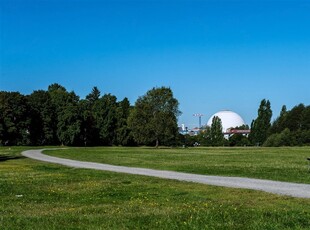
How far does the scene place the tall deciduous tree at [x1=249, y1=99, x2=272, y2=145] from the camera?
451 ft

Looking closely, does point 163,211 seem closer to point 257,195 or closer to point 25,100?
point 257,195

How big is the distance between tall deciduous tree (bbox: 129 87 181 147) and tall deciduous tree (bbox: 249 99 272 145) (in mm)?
55794

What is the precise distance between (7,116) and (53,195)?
89.2m

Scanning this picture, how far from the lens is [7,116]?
9956 cm

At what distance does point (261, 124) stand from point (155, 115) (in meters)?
61.0

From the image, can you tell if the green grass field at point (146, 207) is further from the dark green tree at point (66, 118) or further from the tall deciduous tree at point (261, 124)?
the tall deciduous tree at point (261, 124)

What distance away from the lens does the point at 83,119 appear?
A: 11162 cm

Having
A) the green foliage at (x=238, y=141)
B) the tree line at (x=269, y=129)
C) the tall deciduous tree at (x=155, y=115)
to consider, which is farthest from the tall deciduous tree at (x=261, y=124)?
the tall deciduous tree at (x=155, y=115)

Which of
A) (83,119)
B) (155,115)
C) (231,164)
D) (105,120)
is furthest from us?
(105,120)

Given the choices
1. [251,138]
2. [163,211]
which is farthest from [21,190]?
[251,138]

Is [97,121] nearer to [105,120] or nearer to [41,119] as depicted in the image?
[105,120]

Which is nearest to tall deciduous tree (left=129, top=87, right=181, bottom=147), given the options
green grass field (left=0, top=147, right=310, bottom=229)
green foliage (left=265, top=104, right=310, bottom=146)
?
green foliage (left=265, top=104, right=310, bottom=146)

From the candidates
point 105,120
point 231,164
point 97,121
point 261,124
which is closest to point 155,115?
point 105,120

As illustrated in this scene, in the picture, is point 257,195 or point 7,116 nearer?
point 257,195
